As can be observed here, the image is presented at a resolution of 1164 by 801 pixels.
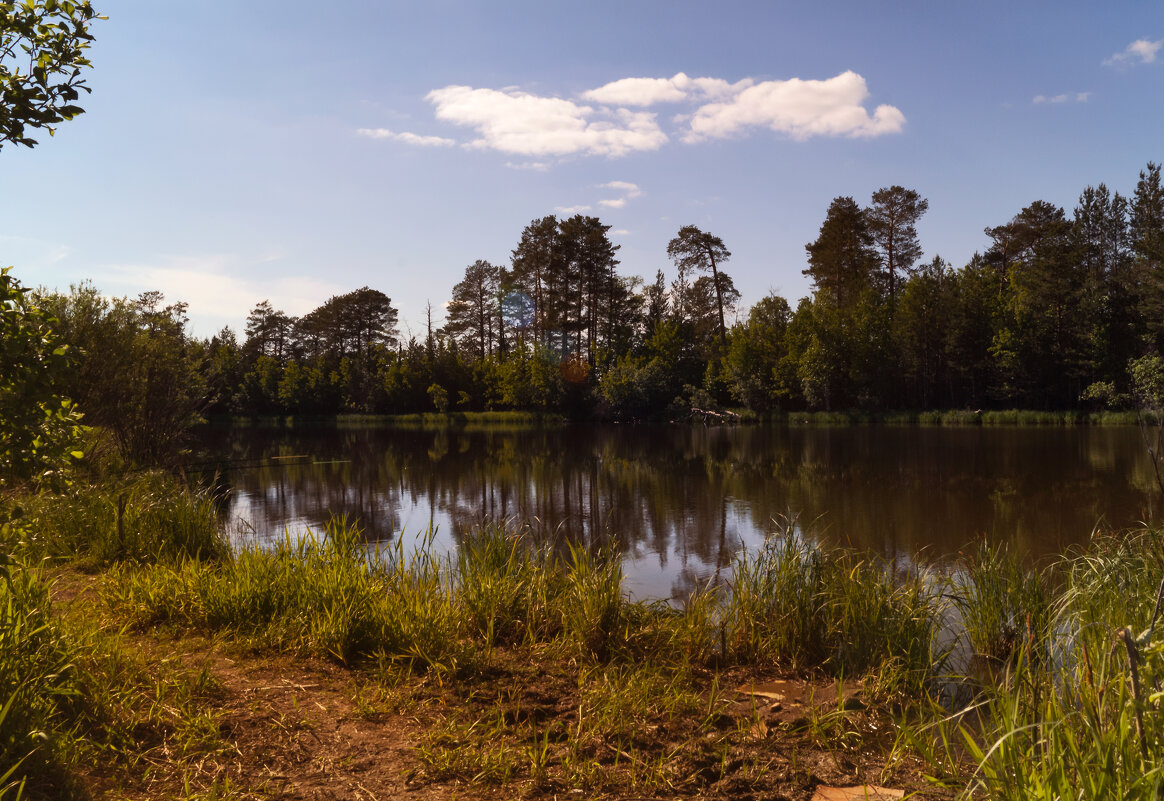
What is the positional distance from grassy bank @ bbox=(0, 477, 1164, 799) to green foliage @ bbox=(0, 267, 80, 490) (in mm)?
408

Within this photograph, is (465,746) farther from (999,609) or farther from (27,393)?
(999,609)

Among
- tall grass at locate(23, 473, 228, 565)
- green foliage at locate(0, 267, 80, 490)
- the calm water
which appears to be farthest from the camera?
the calm water

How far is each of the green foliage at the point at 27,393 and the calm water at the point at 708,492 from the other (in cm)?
512

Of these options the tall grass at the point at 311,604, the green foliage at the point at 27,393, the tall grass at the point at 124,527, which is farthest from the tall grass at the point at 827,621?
the tall grass at the point at 124,527

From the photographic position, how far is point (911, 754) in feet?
11.4

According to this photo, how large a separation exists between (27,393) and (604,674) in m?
3.22

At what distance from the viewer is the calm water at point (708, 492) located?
11164 mm

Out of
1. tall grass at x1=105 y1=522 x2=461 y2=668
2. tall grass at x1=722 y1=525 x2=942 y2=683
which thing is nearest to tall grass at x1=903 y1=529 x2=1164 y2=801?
tall grass at x1=722 y1=525 x2=942 y2=683

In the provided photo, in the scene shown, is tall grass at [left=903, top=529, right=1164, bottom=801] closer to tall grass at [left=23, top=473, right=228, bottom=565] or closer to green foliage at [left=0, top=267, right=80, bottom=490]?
green foliage at [left=0, top=267, right=80, bottom=490]

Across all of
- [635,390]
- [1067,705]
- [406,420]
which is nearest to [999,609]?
[1067,705]

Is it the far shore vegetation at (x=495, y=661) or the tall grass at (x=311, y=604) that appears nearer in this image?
the far shore vegetation at (x=495, y=661)

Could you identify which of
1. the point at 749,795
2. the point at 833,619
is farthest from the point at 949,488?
the point at 749,795

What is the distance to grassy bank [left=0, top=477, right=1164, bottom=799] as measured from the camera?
9.23ft

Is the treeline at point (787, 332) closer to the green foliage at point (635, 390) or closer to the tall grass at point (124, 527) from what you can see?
Answer: the green foliage at point (635, 390)
